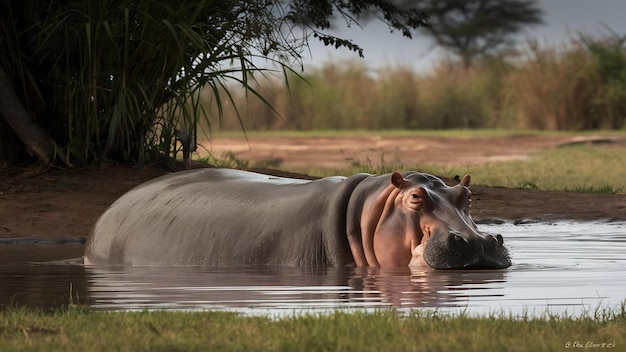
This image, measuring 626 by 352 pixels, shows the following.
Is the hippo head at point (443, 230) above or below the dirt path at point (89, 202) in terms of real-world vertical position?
above

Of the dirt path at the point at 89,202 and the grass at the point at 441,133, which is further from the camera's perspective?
the grass at the point at 441,133

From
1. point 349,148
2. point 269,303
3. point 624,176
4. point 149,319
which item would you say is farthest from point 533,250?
point 349,148

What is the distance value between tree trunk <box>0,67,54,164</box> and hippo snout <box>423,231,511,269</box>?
6.00 m

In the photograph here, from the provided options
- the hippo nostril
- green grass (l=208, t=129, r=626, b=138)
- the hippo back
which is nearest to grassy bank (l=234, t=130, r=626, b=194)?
green grass (l=208, t=129, r=626, b=138)

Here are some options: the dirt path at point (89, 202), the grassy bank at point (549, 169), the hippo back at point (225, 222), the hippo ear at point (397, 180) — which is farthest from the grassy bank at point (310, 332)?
the grassy bank at point (549, 169)

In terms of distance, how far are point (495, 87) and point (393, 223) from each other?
82.3 ft

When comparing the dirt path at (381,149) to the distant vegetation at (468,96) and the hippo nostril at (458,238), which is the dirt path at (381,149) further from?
→ the hippo nostril at (458,238)

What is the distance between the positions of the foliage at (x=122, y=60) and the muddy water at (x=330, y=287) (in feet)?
11.0

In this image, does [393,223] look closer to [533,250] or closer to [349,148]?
[533,250]

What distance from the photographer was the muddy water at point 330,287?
5.43m

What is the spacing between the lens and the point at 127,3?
10.9 metres

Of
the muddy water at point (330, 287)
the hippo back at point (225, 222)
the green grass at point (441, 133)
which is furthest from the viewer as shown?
the green grass at point (441, 133)

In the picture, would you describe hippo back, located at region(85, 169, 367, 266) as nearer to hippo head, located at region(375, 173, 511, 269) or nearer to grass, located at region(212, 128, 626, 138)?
hippo head, located at region(375, 173, 511, 269)

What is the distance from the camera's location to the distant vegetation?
27.2m
